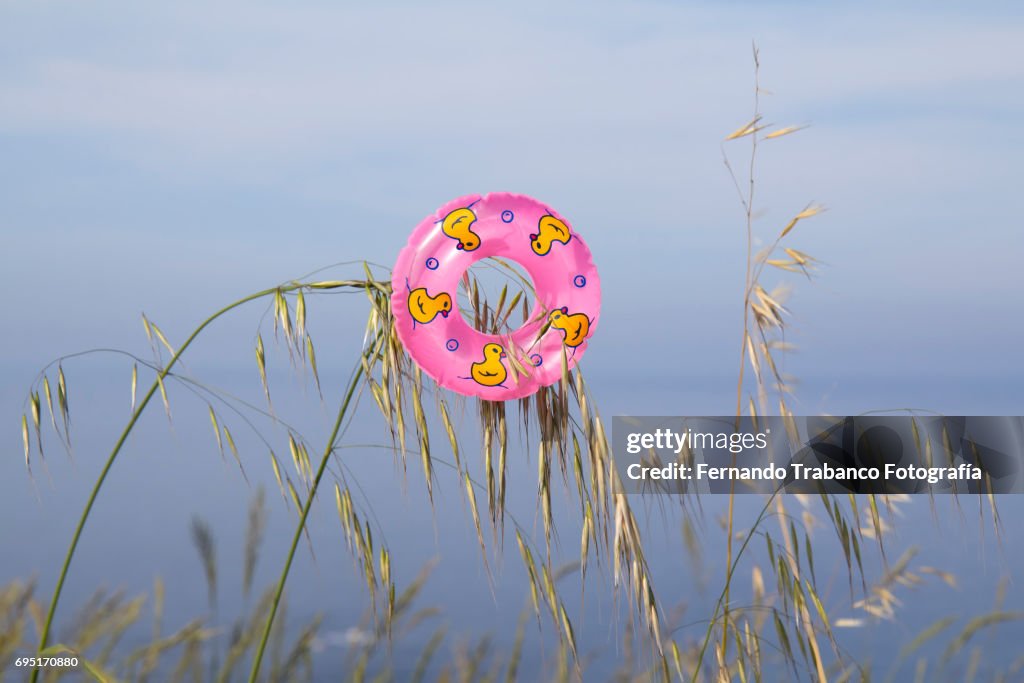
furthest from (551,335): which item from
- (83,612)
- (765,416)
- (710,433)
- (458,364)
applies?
(83,612)

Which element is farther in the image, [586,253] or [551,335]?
[586,253]

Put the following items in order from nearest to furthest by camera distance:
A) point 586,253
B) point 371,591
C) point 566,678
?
point 371,591, point 566,678, point 586,253

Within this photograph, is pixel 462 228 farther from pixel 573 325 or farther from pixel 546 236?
pixel 573 325

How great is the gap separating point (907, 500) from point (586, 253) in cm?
95

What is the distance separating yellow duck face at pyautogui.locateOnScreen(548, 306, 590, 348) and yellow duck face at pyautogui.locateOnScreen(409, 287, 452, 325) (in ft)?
0.85

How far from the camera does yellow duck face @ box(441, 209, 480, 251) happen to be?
2258 millimetres

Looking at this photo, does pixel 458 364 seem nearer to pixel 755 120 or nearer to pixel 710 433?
pixel 710 433

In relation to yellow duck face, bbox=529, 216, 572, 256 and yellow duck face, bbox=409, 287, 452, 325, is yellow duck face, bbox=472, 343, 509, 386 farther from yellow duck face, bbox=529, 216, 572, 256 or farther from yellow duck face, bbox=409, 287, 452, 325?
yellow duck face, bbox=529, 216, 572, 256

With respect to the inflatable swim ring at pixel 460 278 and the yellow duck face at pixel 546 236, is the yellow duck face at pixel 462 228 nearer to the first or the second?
the inflatable swim ring at pixel 460 278

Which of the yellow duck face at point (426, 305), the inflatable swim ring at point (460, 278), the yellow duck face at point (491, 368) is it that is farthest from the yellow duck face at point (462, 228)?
the yellow duck face at point (491, 368)

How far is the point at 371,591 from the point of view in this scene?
72.2 inches

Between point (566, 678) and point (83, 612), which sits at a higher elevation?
point (83, 612)

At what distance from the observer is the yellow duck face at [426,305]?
7.02 ft

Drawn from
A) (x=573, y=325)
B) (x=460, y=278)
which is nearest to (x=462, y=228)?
(x=460, y=278)
